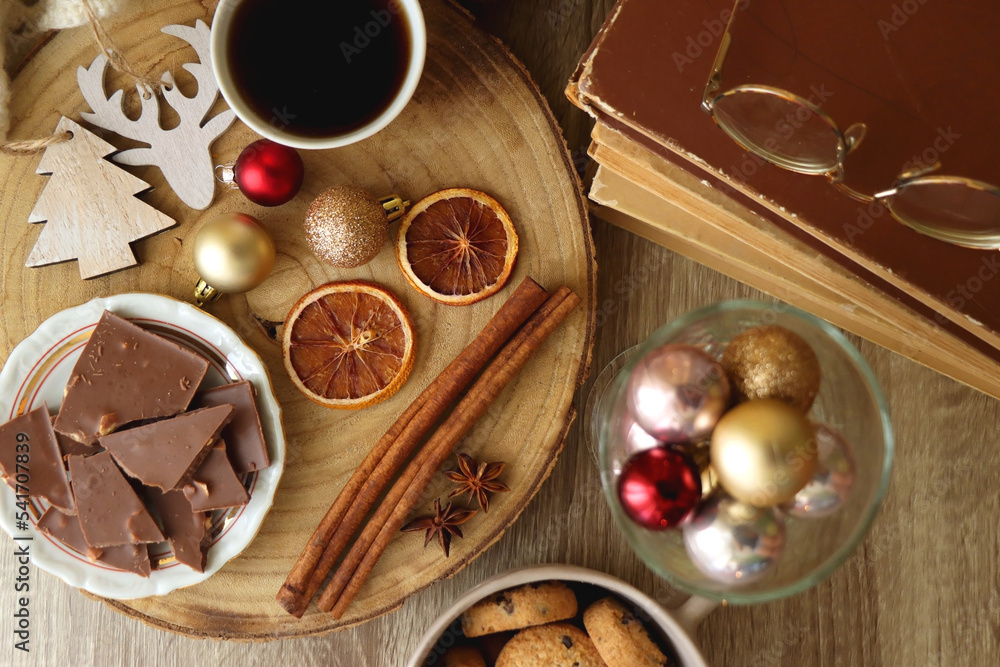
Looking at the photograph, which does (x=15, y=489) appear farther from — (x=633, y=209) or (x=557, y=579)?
(x=633, y=209)

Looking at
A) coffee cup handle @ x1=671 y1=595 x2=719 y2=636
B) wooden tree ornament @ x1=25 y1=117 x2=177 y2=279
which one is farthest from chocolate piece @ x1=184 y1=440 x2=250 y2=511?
coffee cup handle @ x1=671 y1=595 x2=719 y2=636

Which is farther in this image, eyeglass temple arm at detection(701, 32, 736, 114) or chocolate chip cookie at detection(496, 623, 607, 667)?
chocolate chip cookie at detection(496, 623, 607, 667)

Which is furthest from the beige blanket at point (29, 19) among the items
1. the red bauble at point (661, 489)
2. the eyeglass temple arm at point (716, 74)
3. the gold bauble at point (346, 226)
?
the red bauble at point (661, 489)

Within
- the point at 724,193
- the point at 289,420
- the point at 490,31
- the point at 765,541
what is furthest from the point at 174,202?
the point at 765,541

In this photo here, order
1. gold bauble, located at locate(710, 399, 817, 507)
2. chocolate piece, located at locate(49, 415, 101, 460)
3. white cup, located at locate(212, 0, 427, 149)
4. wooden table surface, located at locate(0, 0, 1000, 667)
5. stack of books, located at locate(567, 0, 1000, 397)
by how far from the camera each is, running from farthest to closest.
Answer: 1. wooden table surface, located at locate(0, 0, 1000, 667)
2. chocolate piece, located at locate(49, 415, 101, 460)
3. white cup, located at locate(212, 0, 427, 149)
4. stack of books, located at locate(567, 0, 1000, 397)
5. gold bauble, located at locate(710, 399, 817, 507)

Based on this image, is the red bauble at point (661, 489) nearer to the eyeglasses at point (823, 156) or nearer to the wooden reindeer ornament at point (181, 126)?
the eyeglasses at point (823, 156)

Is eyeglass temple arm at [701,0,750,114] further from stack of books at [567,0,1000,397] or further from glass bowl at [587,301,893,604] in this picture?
glass bowl at [587,301,893,604]

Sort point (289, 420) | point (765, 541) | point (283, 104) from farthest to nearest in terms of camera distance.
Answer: point (289, 420) < point (283, 104) < point (765, 541)
